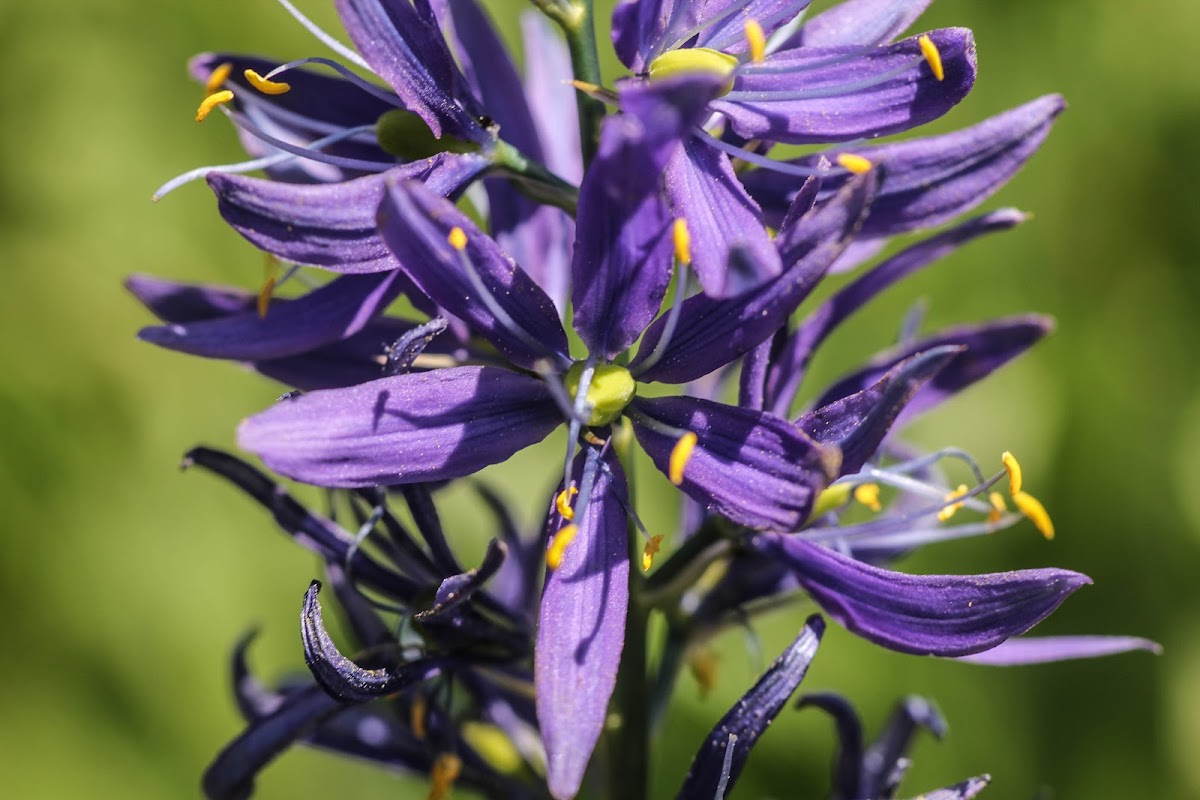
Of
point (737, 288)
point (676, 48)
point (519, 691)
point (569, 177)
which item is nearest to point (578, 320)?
point (737, 288)

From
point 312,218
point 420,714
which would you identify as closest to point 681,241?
point 312,218

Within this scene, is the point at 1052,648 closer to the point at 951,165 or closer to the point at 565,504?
the point at 951,165

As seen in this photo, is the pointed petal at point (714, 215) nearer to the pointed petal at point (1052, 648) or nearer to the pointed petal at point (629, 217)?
the pointed petal at point (629, 217)

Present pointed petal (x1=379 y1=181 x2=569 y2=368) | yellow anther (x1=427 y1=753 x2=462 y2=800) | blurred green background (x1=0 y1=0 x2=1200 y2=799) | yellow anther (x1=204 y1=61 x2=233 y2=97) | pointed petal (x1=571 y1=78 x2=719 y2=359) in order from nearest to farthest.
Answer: pointed petal (x1=571 y1=78 x2=719 y2=359), pointed petal (x1=379 y1=181 x2=569 y2=368), yellow anther (x1=204 y1=61 x2=233 y2=97), yellow anther (x1=427 y1=753 x2=462 y2=800), blurred green background (x1=0 y1=0 x2=1200 y2=799)

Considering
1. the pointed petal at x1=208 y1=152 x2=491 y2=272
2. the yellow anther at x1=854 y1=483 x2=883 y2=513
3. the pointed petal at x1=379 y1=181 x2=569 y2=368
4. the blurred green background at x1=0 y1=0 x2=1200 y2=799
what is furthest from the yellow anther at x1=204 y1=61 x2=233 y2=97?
the blurred green background at x1=0 y1=0 x2=1200 y2=799

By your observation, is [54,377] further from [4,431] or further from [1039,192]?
[1039,192]

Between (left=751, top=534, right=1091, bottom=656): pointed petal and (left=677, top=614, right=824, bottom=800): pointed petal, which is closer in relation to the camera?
(left=751, top=534, right=1091, bottom=656): pointed petal

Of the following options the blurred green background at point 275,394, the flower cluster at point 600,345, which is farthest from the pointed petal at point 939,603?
the blurred green background at point 275,394

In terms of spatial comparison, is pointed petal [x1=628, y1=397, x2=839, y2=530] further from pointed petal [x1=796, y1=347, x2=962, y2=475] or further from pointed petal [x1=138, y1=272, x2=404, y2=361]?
pointed petal [x1=138, y1=272, x2=404, y2=361]
